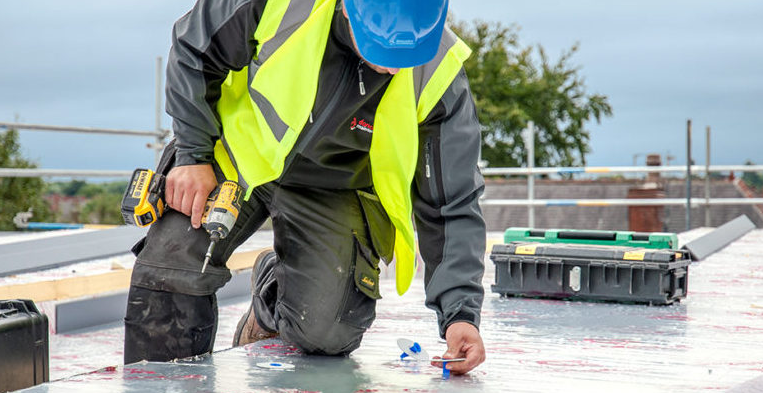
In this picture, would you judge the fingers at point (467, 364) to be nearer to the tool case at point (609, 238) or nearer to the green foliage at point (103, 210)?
the tool case at point (609, 238)

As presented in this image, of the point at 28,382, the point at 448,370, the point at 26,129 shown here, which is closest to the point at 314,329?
the point at 448,370

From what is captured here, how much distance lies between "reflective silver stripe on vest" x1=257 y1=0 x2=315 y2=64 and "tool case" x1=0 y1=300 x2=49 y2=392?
33.8 inches

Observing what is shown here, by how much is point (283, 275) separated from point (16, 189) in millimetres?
19335

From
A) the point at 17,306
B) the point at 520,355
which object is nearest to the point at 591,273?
the point at 520,355

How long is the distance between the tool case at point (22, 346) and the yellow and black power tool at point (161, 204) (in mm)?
392

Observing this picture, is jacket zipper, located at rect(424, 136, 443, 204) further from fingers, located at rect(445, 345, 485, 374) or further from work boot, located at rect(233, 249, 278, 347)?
work boot, located at rect(233, 249, 278, 347)

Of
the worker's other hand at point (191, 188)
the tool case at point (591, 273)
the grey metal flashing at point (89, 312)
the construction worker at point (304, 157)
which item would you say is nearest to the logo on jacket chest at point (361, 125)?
the construction worker at point (304, 157)

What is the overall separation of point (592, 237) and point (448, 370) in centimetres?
205

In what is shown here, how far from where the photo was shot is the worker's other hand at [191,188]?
7.03ft

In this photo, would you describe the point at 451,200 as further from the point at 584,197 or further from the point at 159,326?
the point at 584,197

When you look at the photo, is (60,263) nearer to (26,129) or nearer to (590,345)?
(26,129)

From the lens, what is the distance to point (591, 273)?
10.8 ft

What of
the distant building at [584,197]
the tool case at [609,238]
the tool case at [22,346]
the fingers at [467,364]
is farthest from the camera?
the distant building at [584,197]

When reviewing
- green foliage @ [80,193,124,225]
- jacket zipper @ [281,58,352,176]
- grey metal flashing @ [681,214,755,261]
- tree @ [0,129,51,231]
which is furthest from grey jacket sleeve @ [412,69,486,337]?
green foliage @ [80,193,124,225]
